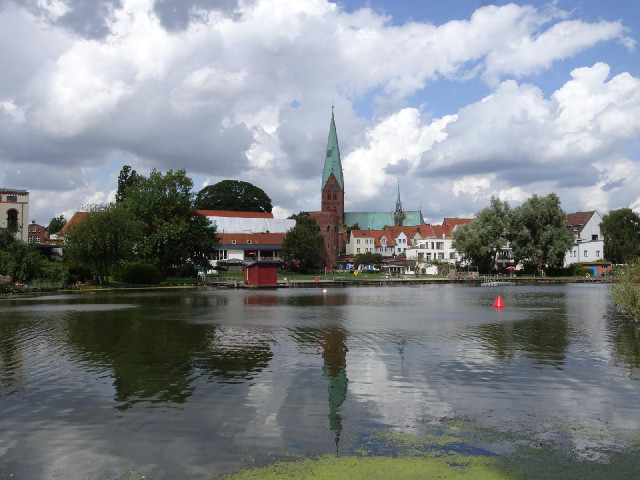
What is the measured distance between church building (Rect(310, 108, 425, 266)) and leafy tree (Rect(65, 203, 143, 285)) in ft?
261

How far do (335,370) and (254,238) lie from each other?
111001 mm

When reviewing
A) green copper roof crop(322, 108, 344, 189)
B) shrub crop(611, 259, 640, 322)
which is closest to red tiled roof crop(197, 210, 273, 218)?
green copper roof crop(322, 108, 344, 189)

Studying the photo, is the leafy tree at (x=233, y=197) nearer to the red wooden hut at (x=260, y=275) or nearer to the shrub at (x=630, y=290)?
the red wooden hut at (x=260, y=275)

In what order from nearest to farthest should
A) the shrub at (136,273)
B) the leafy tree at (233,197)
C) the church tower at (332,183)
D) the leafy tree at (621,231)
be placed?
the shrub at (136,273)
the leafy tree at (621,231)
the leafy tree at (233,197)
the church tower at (332,183)

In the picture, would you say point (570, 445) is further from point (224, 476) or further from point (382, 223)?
point (382, 223)

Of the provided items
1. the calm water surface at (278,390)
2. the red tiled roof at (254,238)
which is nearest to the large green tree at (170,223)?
the red tiled roof at (254,238)

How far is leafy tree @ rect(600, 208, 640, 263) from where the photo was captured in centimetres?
10538

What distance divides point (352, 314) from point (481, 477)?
26.2 metres

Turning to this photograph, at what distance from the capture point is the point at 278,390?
1363 centimetres

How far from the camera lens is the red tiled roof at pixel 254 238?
12425cm

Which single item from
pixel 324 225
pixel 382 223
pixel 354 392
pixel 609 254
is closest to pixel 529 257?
pixel 609 254

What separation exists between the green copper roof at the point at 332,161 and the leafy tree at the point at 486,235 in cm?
7811

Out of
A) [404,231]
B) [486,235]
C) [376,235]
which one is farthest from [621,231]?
[376,235]

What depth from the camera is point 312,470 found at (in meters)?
8.52
